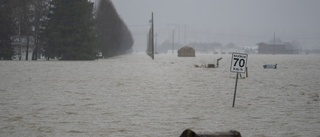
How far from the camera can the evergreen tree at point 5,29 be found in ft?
171

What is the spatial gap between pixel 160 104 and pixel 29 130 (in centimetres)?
540

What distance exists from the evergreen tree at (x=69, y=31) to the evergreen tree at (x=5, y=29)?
5330mm

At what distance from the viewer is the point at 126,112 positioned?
1091cm

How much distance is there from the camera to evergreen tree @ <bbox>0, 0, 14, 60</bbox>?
52250 millimetres

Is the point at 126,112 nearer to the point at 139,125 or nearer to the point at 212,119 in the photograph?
the point at 139,125

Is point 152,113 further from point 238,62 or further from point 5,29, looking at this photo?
point 5,29

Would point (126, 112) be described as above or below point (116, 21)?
below

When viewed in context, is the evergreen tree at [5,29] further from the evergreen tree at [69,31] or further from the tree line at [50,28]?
the evergreen tree at [69,31]

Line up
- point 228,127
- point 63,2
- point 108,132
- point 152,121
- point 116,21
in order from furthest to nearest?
point 116,21 → point 63,2 → point 152,121 → point 228,127 → point 108,132

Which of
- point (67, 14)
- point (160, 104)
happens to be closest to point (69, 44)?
point (67, 14)

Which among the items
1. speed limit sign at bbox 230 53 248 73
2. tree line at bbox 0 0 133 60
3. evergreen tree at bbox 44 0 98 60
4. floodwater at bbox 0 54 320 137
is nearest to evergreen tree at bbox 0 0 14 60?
tree line at bbox 0 0 133 60

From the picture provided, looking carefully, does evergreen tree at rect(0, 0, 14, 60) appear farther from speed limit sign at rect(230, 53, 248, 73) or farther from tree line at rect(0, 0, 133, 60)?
speed limit sign at rect(230, 53, 248, 73)

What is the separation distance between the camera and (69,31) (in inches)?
2266

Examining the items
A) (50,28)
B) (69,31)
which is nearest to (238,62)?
(50,28)
